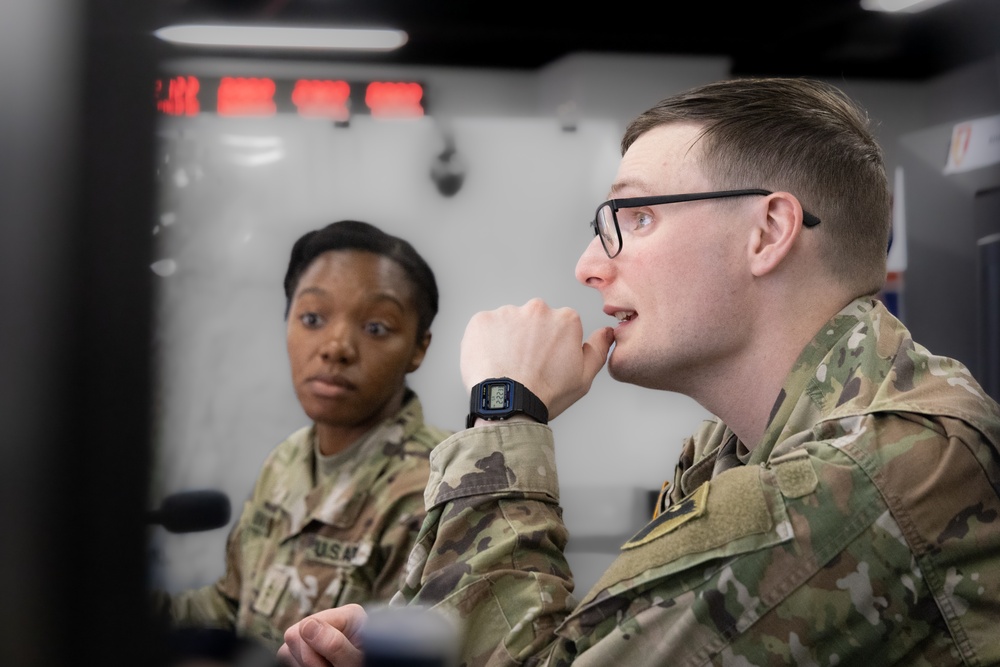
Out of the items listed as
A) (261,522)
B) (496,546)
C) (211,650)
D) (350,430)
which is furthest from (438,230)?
(211,650)

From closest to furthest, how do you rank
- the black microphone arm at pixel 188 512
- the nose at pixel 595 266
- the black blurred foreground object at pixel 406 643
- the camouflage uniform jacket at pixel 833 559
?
the black blurred foreground object at pixel 406 643, the black microphone arm at pixel 188 512, the camouflage uniform jacket at pixel 833 559, the nose at pixel 595 266

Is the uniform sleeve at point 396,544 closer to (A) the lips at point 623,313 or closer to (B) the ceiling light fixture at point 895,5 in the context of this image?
(A) the lips at point 623,313

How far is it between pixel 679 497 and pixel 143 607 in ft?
3.39

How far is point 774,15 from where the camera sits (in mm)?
2273

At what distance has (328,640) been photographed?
3.22ft

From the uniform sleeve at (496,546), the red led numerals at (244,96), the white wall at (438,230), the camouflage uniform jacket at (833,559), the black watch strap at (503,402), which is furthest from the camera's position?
the red led numerals at (244,96)

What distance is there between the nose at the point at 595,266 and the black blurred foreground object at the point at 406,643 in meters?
0.83

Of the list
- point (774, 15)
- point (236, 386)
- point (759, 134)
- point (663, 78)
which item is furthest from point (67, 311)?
point (774, 15)

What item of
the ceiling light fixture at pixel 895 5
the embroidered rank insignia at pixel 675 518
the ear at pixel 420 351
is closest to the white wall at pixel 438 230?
the ear at pixel 420 351

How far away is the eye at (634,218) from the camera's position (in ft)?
3.92

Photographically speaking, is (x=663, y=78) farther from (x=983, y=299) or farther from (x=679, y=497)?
(x=679, y=497)

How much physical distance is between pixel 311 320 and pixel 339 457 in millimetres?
229

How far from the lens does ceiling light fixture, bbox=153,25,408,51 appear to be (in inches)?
78.9

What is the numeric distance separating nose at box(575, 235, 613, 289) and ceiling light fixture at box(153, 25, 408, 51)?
105 cm
